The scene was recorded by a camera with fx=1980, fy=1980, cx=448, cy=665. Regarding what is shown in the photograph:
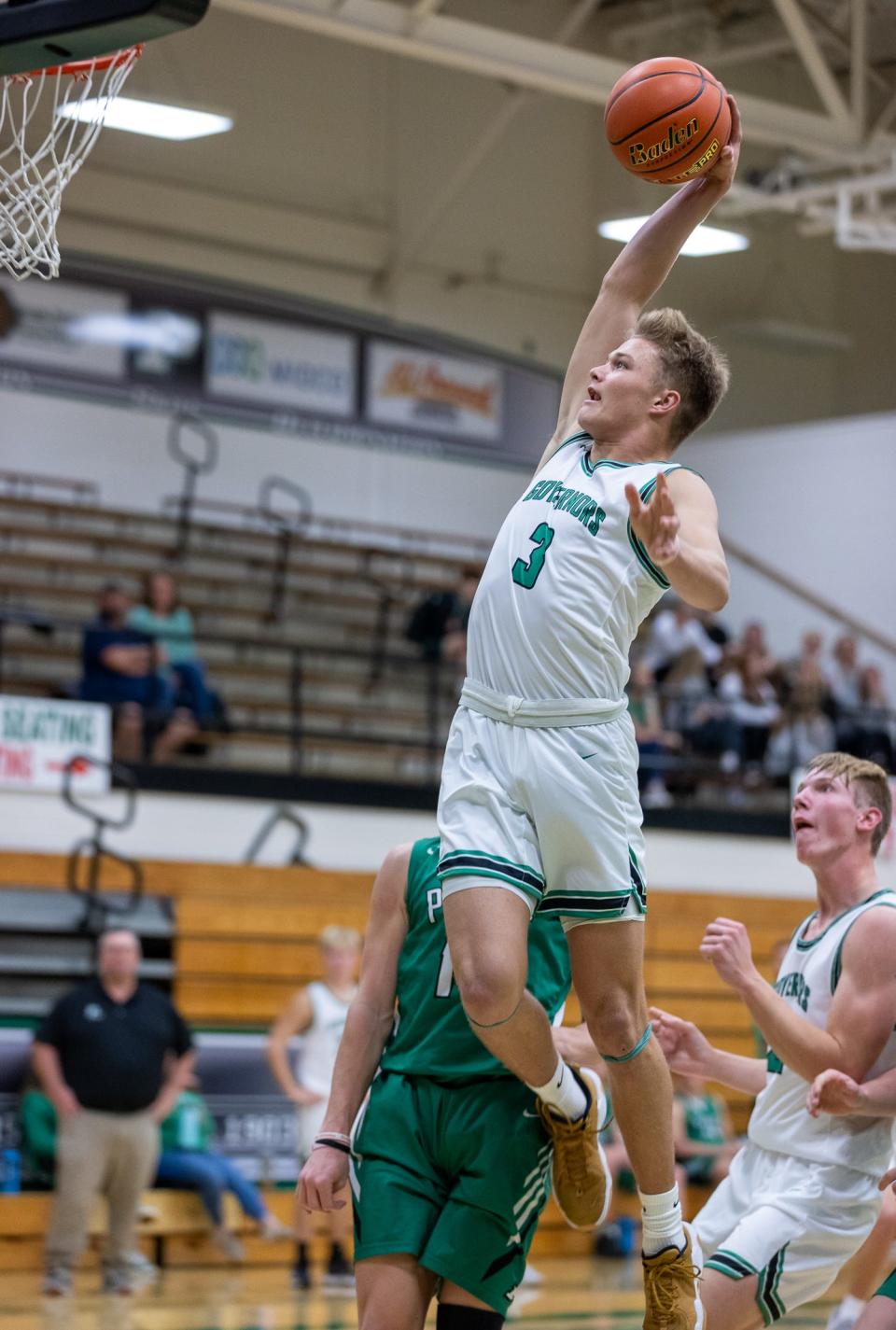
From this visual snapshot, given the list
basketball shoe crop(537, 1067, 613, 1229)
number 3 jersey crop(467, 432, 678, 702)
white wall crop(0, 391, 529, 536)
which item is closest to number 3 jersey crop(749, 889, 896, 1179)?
basketball shoe crop(537, 1067, 613, 1229)

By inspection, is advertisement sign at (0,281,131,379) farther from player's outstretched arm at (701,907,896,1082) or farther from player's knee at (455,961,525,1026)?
player's knee at (455,961,525,1026)

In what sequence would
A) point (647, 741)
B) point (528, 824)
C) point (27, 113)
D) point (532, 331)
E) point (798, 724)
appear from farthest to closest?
point (532, 331) < point (798, 724) < point (647, 741) < point (27, 113) < point (528, 824)

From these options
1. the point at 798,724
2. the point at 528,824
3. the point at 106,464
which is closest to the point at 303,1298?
the point at 528,824

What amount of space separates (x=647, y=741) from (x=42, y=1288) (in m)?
6.68

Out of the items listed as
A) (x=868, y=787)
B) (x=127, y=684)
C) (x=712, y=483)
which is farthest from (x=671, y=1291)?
(x=712, y=483)

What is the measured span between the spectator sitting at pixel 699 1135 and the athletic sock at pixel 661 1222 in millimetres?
7210

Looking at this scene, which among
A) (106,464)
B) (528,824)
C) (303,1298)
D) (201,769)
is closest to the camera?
(528,824)

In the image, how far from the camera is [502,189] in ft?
62.8

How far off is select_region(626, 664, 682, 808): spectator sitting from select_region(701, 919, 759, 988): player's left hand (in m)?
9.33

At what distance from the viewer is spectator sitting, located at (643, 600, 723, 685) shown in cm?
1625

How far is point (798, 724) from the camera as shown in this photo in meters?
15.7

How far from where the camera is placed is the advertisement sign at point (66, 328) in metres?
16.1

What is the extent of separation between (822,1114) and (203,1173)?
19.5 ft

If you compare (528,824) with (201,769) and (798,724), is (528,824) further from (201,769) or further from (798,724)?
(798,724)
